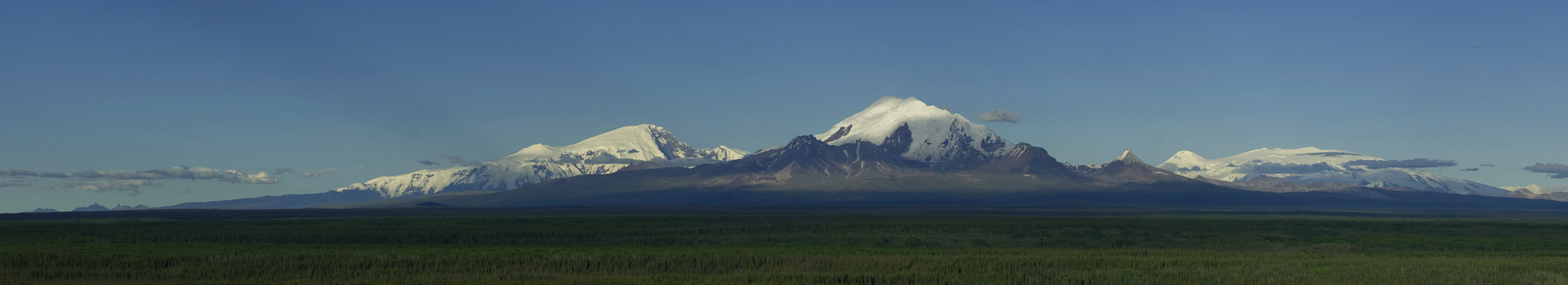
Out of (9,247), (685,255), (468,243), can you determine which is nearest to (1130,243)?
(685,255)

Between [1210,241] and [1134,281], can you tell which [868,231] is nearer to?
[1210,241]

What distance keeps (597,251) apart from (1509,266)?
6053 centimetres

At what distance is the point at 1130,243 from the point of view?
118812 mm

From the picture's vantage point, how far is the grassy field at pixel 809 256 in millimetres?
76688

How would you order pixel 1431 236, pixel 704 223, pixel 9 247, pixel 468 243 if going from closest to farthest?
1. pixel 9 247
2. pixel 468 243
3. pixel 1431 236
4. pixel 704 223

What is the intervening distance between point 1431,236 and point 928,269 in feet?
227

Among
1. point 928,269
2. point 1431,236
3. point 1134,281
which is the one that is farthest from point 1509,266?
point 1431,236

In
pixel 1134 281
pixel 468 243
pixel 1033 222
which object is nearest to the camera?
pixel 1134 281

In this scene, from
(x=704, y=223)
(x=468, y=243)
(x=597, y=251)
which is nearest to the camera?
(x=597, y=251)

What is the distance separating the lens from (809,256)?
93.0 m

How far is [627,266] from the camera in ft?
285

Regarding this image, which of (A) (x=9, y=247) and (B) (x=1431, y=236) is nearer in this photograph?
(A) (x=9, y=247)

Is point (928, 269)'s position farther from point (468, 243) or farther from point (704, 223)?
point (704, 223)

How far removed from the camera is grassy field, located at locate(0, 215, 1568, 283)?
76.7 meters
